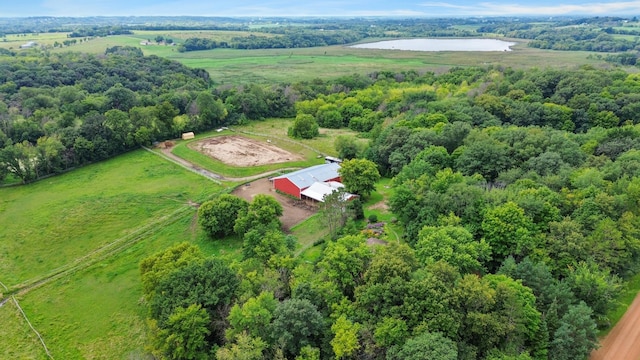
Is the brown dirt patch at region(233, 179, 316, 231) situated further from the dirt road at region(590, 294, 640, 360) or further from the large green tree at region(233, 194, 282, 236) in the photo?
the dirt road at region(590, 294, 640, 360)

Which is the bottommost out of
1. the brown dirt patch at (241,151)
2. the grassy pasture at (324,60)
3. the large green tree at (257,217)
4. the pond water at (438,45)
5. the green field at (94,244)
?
the green field at (94,244)

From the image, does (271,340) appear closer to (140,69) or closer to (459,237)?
(459,237)

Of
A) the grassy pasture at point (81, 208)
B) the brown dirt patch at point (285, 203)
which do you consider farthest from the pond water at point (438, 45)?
the grassy pasture at point (81, 208)

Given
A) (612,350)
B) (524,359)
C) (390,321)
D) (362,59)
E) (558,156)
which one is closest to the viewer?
(524,359)

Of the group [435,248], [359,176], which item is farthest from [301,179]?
[435,248]

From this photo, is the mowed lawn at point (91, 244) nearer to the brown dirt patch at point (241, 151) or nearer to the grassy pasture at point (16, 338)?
the grassy pasture at point (16, 338)

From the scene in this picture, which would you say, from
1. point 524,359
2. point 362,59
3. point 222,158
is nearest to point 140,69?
point 222,158
